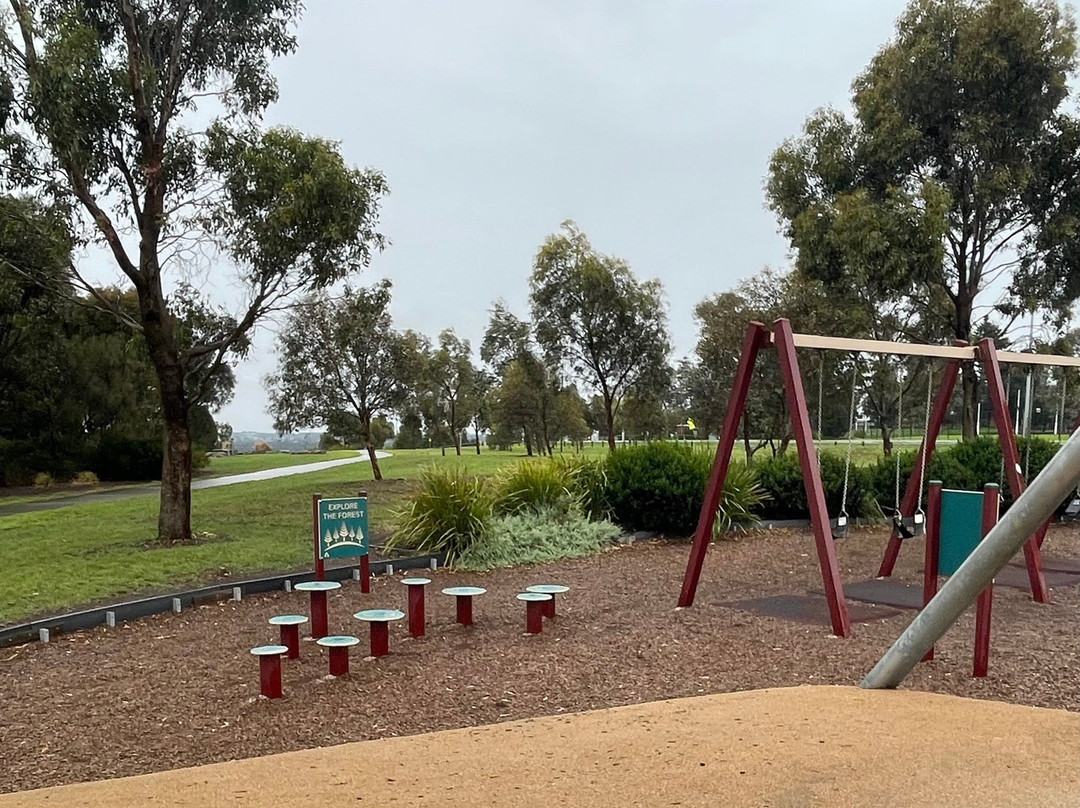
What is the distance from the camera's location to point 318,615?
22.1 ft

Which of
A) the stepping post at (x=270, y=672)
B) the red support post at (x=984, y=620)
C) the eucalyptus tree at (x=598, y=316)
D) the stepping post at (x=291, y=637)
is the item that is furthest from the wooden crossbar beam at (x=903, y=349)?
the eucalyptus tree at (x=598, y=316)

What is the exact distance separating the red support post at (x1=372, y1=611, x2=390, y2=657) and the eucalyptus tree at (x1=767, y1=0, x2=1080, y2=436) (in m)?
11.5

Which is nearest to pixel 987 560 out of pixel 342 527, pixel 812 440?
pixel 812 440

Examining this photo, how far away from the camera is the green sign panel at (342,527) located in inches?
317

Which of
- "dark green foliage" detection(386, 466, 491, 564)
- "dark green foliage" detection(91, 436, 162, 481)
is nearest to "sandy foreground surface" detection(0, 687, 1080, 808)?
"dark green foliage" detection(386, 466, 491, 564)

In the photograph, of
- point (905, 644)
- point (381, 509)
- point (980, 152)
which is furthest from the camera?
point (381, 509)

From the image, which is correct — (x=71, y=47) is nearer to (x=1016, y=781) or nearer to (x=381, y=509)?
(x=381, y=509)

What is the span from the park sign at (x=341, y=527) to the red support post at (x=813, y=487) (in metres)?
3.81

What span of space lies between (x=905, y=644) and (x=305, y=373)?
1878 centimetres

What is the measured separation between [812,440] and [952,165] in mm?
11167

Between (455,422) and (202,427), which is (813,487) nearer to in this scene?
(455,422)

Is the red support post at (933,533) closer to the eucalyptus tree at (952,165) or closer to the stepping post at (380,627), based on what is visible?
the stepping post at (380,627)

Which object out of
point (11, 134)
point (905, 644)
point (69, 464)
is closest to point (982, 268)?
point (905, 644)

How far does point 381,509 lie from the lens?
16594 millimetres
